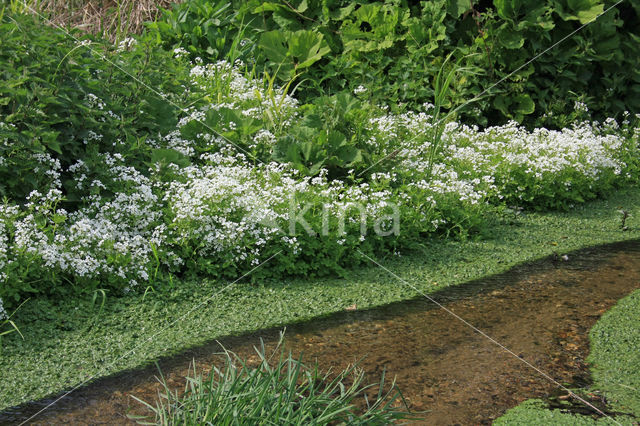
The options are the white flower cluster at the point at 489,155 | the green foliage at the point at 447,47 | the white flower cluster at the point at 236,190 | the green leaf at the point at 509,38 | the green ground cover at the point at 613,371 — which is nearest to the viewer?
the green ground cover at the point at 613,371

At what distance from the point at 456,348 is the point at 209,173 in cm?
237

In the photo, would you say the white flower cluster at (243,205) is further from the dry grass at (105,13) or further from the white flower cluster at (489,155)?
the dry grass at (105,13)

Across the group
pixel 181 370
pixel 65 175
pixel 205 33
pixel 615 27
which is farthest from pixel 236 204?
pixel 615 27

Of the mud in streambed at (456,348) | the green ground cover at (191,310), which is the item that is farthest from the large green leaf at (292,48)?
the mud in streambed at (456,348)

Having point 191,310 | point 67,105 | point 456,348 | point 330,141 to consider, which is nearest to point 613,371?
point 456,348

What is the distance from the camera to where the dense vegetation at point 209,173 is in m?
3.89

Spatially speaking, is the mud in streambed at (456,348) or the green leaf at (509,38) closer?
the mud in streambed at (456,348)

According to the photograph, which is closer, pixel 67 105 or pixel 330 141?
pixel 67 105

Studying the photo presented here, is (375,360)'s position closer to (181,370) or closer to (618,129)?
(181,370)

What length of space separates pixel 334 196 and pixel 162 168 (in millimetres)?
1273

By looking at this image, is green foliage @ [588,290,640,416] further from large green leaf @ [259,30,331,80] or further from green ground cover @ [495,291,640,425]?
large green leaf @ [259,30,331,80]

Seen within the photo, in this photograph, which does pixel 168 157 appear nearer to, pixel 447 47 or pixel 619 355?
pixel 619 355

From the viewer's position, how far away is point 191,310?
3.73 m

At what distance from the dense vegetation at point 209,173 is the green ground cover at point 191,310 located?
141 mm
